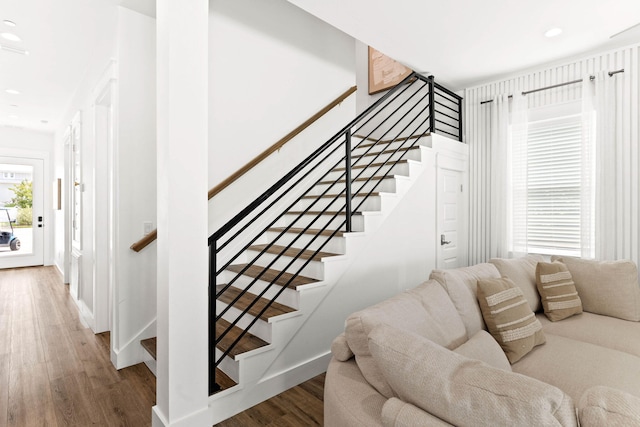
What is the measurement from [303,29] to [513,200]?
3014 millimetres

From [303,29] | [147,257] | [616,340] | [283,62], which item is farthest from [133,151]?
[616,340]

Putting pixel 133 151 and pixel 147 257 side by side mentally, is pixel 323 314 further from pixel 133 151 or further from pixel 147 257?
pixel 133 151

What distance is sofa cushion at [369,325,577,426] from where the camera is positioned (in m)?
0.77

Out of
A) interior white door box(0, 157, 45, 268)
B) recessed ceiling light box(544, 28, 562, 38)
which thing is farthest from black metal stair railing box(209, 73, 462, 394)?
interior white door box(0, 157, 45, 268)

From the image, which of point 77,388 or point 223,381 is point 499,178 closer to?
point 223,381

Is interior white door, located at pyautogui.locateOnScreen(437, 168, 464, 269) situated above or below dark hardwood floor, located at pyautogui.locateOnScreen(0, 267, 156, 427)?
above

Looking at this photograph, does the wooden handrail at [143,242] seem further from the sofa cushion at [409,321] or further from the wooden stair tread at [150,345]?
the sofa cushion at [409,321]

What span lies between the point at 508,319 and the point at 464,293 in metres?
0.29

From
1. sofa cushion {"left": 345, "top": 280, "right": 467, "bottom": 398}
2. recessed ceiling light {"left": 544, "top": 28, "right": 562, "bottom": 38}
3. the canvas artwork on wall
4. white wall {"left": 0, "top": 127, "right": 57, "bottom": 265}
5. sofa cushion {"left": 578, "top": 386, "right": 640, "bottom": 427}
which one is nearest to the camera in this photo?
sofa cushion {"left": 578, "top": 386, "right": 640, "bottom": 427}

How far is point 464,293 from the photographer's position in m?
2.04

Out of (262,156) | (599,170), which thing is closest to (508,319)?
(599,170)

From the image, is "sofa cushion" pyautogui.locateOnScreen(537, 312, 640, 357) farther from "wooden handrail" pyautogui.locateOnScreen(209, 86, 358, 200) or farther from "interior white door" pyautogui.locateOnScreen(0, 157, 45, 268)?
"interior white door" pyautogui.locateOnScreen(0, 157, 45, 268)

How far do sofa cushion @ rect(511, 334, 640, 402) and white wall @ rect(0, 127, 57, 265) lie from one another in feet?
25.4

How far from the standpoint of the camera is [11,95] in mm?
4539
